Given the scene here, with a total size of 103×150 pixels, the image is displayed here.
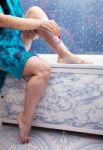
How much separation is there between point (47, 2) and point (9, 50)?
828 mm

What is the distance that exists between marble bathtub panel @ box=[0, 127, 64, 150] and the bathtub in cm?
5

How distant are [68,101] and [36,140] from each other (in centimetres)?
28

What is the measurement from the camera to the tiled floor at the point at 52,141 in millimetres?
1152

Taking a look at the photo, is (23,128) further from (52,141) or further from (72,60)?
(72,60)

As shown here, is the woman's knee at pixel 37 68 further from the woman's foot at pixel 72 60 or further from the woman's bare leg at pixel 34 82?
the woman's foot at pixel 72 60

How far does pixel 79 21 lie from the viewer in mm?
1779

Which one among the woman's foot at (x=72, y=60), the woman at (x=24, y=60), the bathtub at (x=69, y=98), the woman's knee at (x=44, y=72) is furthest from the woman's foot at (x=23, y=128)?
the woman's foot at (x=72, y=60)

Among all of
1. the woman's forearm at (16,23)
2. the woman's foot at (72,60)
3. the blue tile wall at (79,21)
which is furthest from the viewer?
the blue tile wall at (79,21)

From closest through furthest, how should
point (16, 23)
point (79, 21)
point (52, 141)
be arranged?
point (16, 23) < point (52, 141) < point (79, 21)

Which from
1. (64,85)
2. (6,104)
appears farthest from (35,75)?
(6,104)

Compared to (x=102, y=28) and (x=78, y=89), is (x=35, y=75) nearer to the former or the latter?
(x=78, y=89)

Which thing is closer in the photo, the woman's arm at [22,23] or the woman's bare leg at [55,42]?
the woman's arm at [22,23]

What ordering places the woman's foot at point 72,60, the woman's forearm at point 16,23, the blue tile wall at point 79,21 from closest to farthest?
1. the woman's forearm at point 16,23
2. the woman's foot at point 72,60
3. the blue tile wall at point 79,21

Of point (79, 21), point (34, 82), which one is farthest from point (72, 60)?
point (79, 21)
